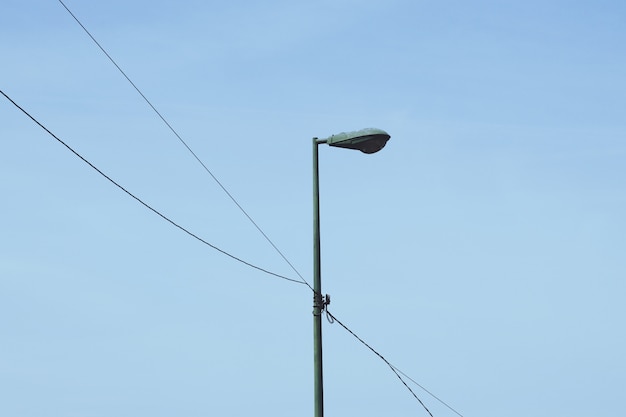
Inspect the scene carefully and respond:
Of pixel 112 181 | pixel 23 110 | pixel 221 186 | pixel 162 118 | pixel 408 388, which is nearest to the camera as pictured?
pixel 23 110

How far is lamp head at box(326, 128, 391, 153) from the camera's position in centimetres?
1845

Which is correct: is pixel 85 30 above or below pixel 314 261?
above

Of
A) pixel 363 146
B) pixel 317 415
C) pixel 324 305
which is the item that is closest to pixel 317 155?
pixel 363 146

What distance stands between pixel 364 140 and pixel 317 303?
2.74m

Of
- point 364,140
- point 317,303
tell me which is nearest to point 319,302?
point 317,303

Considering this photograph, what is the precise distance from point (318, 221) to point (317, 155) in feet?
3.69

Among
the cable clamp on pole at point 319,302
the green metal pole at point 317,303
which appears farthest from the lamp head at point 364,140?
the cable clamp on pole at point 319,302

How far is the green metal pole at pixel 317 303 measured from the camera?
18.1 metres

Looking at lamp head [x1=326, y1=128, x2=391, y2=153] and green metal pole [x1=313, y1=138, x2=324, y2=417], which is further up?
lamp head [x1=326, y1=128, x2=391, y2=153]

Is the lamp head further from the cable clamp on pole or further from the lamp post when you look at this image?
the cable clamp on pole

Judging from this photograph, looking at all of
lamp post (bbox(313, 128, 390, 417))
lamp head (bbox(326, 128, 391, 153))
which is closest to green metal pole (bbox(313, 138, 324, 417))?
lamp post (bbox(313, 128, 390, 417))

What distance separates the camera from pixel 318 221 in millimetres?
19078

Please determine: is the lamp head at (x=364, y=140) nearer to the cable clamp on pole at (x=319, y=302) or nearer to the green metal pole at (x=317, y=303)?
the green metal pole at (x=317, y=303)

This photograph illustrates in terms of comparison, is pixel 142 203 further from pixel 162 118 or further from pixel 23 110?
pixel 23 110
